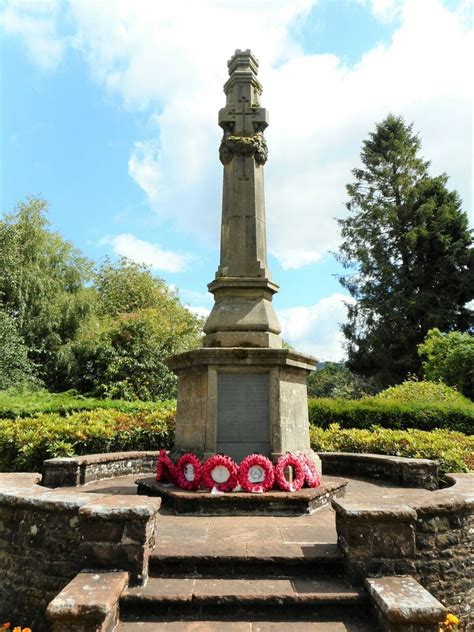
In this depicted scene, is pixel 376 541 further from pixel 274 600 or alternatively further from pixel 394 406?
pixel 394 406

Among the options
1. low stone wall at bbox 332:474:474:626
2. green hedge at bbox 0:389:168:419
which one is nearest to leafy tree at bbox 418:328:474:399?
green hedge at bbox 0:389:168:419

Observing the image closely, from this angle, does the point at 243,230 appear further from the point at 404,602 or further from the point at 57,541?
the point at 404,602

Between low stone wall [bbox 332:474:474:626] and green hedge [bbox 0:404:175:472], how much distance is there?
6176 millimetres

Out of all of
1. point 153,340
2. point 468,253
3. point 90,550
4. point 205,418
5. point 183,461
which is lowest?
point 90,550

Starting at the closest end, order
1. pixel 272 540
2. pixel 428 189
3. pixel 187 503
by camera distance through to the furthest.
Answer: pixel 272 540
pixel 187 503
pixel 428 189

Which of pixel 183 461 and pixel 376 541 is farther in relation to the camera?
pixel 183 461

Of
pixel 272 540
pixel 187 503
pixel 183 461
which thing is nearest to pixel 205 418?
pixel 183 461

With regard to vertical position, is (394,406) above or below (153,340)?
below

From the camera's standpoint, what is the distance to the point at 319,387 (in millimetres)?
57719

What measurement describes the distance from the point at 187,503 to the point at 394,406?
7.28 m

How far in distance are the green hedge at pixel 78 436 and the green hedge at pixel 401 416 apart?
4.17 m

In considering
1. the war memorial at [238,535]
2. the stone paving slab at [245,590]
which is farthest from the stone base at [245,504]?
the stone paving slab at [245,590]

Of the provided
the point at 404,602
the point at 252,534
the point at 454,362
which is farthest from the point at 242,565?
the point at 454,362

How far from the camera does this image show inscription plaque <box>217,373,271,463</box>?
609 cm
